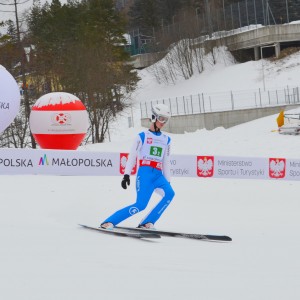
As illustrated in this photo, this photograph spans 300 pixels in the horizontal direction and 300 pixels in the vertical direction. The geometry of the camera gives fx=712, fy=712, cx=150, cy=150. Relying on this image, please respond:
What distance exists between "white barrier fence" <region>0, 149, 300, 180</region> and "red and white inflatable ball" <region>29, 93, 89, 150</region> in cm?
387

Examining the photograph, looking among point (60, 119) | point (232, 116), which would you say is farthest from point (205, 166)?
point (232, 116)

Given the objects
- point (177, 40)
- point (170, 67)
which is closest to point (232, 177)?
point (170, 67)

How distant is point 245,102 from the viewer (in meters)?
54.3

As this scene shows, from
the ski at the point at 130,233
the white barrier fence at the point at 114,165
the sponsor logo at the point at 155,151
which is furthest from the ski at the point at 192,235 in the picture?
the white barrier fence at the point at 114,165

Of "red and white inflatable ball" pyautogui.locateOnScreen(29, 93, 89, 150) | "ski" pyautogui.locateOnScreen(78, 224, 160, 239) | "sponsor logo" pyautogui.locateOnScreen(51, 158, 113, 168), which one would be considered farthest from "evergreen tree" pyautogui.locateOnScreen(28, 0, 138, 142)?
"ski" pyautogui.locateOnScreen(78, 224, 160, 239)

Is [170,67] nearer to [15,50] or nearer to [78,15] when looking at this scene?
[78,15]

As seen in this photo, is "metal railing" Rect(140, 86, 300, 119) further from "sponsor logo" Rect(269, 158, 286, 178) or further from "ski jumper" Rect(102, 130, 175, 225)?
"ski jumper" Rect(102, 130, 175, 225)

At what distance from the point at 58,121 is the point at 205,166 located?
5.24 m

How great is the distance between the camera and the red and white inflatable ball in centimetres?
2178

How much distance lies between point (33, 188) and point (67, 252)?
24.2 ft

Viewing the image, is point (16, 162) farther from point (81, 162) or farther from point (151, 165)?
point (151, 165)

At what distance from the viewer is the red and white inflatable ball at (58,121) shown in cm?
2178

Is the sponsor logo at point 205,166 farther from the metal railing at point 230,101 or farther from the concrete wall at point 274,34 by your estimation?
the concrete wall at point 274,34

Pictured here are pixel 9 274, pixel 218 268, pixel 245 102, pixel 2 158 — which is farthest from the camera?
pixel 245 102
